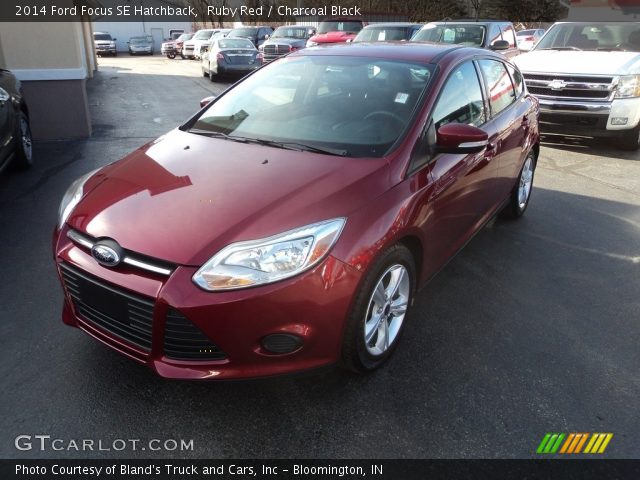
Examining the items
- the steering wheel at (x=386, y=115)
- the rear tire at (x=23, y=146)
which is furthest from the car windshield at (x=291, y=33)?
the steering wheel at (x=386, y=115)

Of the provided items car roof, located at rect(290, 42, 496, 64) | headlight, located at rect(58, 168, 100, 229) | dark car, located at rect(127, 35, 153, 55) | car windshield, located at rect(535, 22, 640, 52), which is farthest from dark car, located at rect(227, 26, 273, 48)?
headlight, located at rect(58, 168, 100, 229)

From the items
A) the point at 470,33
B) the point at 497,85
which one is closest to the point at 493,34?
the point at 470,33

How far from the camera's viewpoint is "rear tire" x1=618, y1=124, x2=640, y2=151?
25.6 ft

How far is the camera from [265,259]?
7.49 ft

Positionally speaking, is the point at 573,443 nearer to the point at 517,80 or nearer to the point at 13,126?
the point at 517,80

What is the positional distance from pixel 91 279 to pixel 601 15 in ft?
37.0

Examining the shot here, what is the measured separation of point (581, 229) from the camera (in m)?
4.98

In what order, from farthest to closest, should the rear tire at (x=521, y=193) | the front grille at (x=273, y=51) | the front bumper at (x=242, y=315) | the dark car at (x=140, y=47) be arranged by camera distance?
1. the dark car at (x=140, y=47)
2. the front grille at (x=273, y=51)
3. the rear tire at (x=521, y=193)
4. the front bumper at (x=242, y=315)

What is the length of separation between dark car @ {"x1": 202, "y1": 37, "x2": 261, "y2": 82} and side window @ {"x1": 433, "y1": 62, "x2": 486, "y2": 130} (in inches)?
516

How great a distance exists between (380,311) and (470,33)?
32.4 ft

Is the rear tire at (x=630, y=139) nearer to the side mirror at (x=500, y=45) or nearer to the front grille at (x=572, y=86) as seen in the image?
the front grille at (x=572, y=86)

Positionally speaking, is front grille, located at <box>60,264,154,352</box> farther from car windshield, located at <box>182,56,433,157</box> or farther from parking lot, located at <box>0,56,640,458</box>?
car windshield, located at <box>182,56,433,157</box>

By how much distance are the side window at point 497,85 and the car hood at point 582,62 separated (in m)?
3.90

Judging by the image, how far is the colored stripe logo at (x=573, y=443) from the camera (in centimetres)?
241
